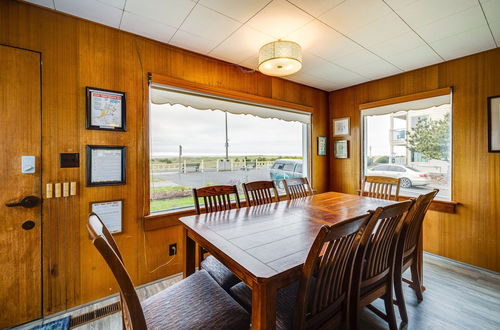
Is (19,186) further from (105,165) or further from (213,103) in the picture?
(213,103)

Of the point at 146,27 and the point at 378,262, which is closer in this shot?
the point at 378,262

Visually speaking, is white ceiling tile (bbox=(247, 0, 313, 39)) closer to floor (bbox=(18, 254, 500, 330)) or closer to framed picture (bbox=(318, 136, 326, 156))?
framed picture (bbox=(318, 136, 326, 156))

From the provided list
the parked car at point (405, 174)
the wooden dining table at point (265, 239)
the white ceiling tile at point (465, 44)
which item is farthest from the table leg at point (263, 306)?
the parked car at point (405, 174)

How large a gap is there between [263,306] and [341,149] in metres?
3.62

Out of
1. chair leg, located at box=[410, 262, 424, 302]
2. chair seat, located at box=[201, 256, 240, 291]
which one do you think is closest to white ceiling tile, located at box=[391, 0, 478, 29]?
chair leg, located at box=[410, 262, 424, 302]

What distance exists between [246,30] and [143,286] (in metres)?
2.84

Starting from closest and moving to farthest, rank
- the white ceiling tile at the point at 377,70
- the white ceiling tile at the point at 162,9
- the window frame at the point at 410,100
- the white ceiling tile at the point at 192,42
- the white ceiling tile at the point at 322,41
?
the white ceiling tile at the point at 162,9
the white ceiling tile at the point at 322,41
the white ceiling tile at the point at 192,42
the window frame at the point at 410,100
the white ceiling tile at the point at 377,70

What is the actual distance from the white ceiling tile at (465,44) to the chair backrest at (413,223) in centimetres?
177

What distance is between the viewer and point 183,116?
2781 millimetres

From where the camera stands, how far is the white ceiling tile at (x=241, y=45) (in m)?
2.23

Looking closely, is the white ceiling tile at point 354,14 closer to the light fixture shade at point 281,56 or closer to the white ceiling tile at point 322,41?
the white ceiling tile at point 322,41

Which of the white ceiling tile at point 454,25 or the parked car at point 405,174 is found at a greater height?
the white ceiling tile at point 454,25

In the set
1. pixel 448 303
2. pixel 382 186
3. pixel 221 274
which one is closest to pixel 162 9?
pixel 221 274

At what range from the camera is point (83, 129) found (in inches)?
79.4
